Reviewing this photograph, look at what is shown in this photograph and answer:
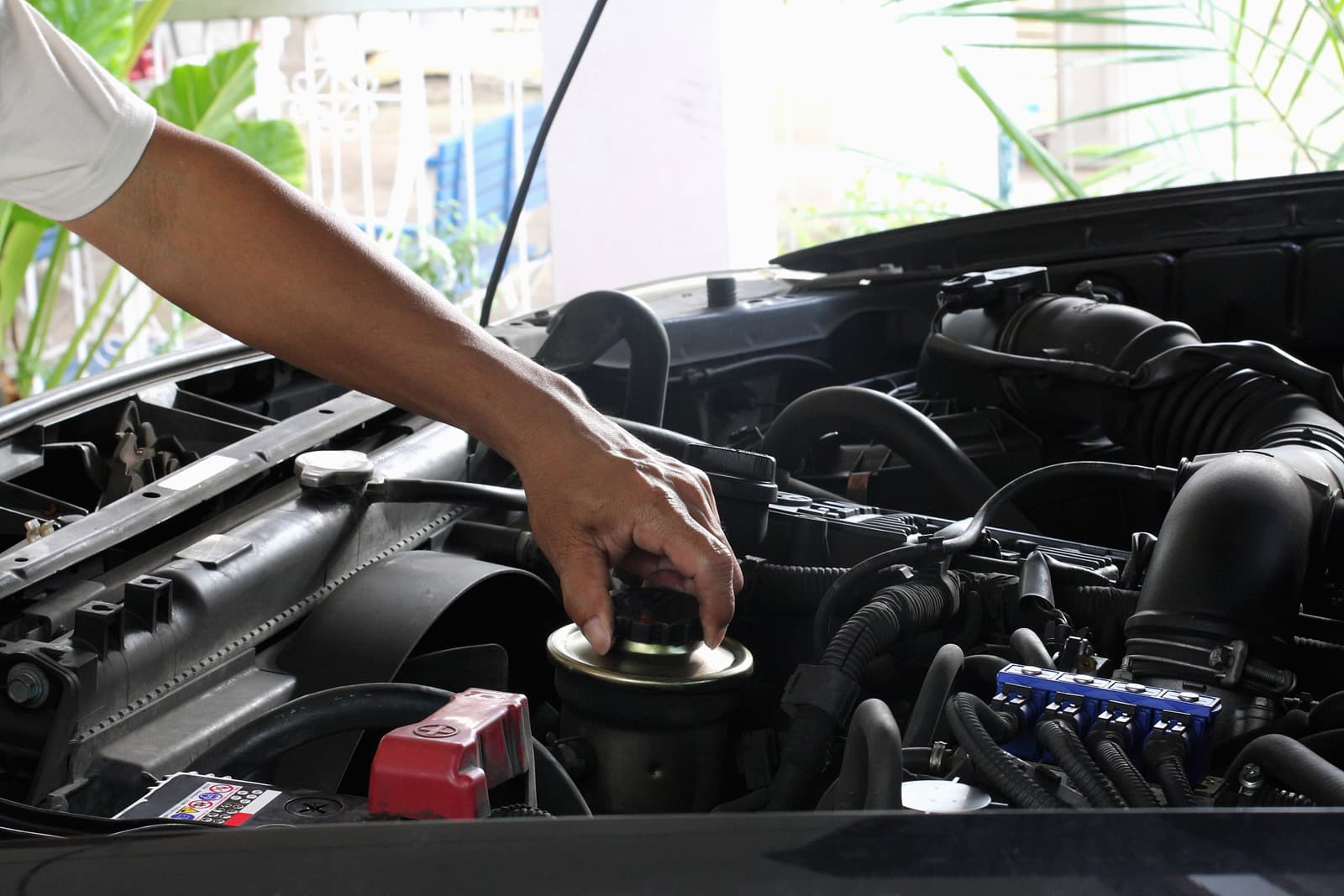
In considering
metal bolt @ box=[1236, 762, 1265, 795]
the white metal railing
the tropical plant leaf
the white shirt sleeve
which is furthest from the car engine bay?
the white metal railing

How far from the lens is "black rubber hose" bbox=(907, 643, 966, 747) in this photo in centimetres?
88

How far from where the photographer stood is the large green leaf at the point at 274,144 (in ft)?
14.1

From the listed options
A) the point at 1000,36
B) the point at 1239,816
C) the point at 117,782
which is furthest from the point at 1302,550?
the point at 1000,36

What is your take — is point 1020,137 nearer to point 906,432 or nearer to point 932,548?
point 906,432

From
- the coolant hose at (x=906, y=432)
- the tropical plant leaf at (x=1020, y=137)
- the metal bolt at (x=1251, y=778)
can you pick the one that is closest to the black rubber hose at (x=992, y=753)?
the metal bolt at (x=1251, y=778)

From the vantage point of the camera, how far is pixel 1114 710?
79 cm

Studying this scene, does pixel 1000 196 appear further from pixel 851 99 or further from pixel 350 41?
pixel 350 41

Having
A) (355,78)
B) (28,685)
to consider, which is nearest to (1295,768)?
(28,685)

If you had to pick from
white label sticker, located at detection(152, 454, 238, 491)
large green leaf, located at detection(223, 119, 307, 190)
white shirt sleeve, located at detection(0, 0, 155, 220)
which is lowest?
white label sticker, located at detection(152, 454, 238, 491)

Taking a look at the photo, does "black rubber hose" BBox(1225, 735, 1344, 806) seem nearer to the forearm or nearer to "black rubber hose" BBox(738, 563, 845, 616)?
"black rubber hose" BBox(738, 563, 845, 616)

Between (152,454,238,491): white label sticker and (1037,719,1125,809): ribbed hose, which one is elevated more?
(152,454,238,491): white label sticker

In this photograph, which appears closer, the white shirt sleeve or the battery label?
the battery label

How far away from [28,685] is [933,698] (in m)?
0.60

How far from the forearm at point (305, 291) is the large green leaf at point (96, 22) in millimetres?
2951
